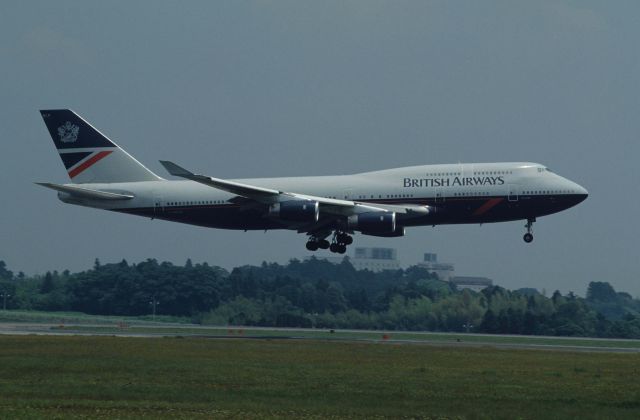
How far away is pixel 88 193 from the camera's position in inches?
2653

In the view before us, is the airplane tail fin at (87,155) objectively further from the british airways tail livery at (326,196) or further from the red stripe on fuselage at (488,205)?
the red stripe on fuselage at (488,205)

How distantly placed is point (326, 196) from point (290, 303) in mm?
43455

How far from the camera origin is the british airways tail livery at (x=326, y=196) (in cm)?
6325

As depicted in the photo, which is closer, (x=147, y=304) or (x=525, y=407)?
(x=525, y=407)

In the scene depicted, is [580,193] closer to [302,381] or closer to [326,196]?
[326,196]

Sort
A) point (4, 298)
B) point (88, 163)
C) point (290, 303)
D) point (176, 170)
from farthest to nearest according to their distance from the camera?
point (4, 298) < point (290, 303) < point (88, 163) < point (176, 170)

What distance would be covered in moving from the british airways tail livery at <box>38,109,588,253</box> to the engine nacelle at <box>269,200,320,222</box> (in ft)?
0.19

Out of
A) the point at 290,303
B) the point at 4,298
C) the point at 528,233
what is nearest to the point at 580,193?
the point at 528,233

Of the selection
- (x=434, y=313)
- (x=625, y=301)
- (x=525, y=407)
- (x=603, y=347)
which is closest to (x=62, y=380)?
(x=525, y=407)

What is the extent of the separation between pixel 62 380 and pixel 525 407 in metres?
16.3

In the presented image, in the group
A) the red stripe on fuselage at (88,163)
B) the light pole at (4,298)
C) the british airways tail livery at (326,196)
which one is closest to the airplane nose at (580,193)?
the british airways tail livery at (326,196)

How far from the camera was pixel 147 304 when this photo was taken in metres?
110

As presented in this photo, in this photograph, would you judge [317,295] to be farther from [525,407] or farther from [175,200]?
[525,407]

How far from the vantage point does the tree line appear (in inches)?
3558
